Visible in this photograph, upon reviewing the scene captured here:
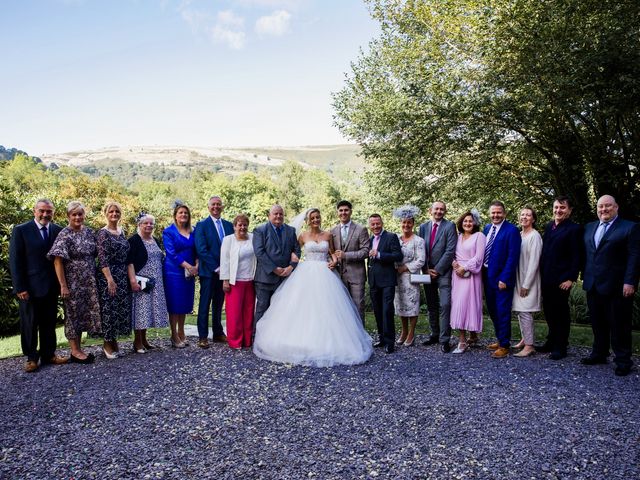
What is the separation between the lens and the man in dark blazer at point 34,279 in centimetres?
616

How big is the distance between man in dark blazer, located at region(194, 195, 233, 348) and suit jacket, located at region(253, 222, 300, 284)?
72cm

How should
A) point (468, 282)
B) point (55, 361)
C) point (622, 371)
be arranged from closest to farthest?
1. point (622, 371)
2. point (55, 361)
3. point (468, 282)

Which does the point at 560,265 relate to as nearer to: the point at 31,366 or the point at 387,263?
the point at 387,263

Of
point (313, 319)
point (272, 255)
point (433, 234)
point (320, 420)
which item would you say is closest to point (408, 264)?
point (433, 234)

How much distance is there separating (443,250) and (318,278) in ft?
6.50

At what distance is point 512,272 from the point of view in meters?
6.91

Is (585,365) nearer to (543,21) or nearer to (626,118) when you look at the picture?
(543,21)

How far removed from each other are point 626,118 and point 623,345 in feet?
26.9

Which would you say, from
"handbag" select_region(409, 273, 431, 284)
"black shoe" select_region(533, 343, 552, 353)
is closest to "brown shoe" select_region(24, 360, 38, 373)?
"handbag" select_region(409, 273, 431, 284)

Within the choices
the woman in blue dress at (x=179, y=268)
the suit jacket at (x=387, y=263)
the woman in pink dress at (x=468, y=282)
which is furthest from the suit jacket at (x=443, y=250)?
the woman in blue dress at (x=179, y=268)

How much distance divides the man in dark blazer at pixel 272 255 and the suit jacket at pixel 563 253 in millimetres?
3640

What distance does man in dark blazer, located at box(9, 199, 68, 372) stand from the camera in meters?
6.16

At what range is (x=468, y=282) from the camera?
7113 millimetres

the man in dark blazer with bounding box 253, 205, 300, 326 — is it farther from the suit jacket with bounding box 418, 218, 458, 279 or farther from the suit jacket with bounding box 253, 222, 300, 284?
the suit jacket with bounding box 418, 218, 458, 279
